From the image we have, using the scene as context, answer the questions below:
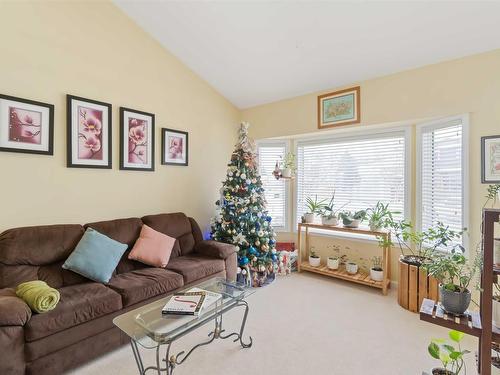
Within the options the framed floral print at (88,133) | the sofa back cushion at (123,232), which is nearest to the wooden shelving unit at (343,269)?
the sofa back cushion at (123,232)

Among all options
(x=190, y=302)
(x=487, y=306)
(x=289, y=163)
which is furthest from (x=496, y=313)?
(x=289, y=163)

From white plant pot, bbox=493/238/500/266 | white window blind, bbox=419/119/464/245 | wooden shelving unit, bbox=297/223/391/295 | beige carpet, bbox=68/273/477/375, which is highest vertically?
white window blind, bbox=419/119/464/245

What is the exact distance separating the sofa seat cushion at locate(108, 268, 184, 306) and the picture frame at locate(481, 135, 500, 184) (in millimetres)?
3257

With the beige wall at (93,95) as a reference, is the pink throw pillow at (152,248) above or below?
below

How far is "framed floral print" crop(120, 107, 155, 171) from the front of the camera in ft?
10.1

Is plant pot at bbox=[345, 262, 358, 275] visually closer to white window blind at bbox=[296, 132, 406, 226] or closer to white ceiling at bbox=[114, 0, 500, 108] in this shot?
white window blind at bbox=[296, 132, 406, 226]

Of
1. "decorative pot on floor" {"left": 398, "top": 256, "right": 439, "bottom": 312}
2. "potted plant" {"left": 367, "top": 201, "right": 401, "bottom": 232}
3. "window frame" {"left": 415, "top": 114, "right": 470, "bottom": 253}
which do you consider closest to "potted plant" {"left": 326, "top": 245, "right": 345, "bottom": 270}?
"potted plant" {"left": 367, "top": 201, "right": 401, "bottom": 232}

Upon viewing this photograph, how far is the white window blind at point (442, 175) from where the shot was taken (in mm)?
2826

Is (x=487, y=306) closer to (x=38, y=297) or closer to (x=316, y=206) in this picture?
(x=316, y=206)

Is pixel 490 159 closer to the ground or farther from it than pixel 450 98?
closer to the ground

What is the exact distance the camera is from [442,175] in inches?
118

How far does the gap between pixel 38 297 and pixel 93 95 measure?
209 cm

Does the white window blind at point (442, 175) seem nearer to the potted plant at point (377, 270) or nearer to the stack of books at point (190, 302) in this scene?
the potted plant at point (377, 270)

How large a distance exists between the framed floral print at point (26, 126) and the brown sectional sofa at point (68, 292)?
76 cm
